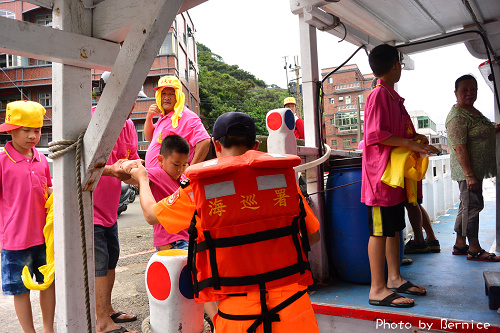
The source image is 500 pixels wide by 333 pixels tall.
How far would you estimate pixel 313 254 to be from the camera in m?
3.26

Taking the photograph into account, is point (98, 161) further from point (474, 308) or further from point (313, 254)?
point (474, 308)

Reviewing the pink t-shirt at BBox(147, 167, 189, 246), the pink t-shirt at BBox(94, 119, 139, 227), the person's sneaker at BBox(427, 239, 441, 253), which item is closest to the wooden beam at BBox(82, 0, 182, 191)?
the pink t-shirt at BBox(147, 167, 189, 246)

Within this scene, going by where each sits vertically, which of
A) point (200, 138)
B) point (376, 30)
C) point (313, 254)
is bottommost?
point (313, 254)

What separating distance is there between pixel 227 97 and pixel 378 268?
2411 inches

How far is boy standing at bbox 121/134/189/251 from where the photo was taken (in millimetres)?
2715

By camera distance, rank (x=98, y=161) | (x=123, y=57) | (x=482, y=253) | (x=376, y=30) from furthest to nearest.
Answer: (x=376, y=30)
(x=482, y=253)
(x=98, y=161)
(x=123, y=57)

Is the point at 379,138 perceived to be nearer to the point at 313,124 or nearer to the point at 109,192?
the point at 313,124

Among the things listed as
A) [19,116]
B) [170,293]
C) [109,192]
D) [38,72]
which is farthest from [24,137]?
[38,72]

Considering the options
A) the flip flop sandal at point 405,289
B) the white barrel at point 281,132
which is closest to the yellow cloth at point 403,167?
the flip flop sandal at point 405,289

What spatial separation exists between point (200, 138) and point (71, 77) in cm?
164

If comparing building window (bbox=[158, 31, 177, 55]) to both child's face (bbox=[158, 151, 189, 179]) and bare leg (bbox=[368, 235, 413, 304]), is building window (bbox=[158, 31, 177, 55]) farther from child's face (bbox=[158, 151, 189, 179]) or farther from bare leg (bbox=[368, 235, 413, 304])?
bare leg (bbox=[368, 235, 413, 304])

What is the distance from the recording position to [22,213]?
9.78 ft

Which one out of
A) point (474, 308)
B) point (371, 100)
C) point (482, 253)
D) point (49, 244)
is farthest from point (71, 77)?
point (482, 253)

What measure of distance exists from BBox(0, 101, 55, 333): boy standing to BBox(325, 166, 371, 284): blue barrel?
7.83ft
